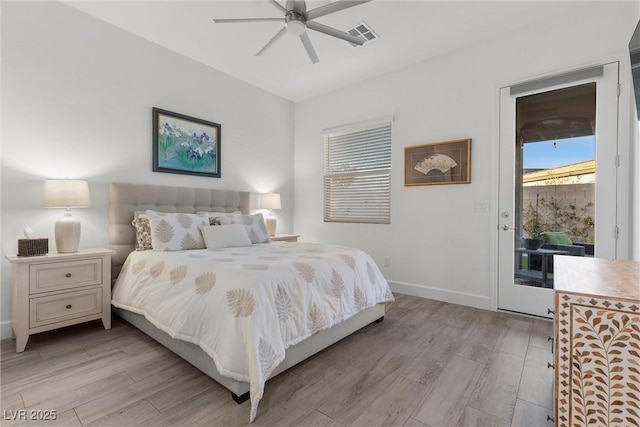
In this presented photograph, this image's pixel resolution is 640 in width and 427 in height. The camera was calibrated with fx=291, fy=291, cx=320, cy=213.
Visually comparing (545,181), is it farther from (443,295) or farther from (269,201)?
(269,201)

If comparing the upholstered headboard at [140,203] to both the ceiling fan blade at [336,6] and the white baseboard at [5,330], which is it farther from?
the ceiling fan blade at [336,6]

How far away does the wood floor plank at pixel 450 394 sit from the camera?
1.49 metres

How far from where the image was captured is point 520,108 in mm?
2990

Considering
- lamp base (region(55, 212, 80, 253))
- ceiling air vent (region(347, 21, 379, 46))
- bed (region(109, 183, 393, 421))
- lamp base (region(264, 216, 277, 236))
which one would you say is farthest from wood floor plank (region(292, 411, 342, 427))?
ceiling air vent (region(347, 21, 379, 46))

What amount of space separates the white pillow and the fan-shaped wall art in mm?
2128

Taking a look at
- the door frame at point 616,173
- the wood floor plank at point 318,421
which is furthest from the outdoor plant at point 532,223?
the wood floor plank at point 318,421

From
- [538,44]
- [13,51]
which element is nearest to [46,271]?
[13,51]

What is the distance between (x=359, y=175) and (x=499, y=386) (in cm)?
303

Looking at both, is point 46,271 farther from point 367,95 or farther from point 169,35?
point 367,95

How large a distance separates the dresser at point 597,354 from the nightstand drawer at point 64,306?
10.4ft

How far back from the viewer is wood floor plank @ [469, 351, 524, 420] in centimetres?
157

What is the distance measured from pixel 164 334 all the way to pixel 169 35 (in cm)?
299

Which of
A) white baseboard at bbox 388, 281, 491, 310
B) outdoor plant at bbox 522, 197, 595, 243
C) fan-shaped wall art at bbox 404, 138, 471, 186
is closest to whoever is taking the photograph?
outdoor plant at bbox 522, 197, 595, 243

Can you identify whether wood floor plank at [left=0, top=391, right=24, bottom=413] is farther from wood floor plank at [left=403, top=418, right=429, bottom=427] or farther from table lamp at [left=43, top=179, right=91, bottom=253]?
wood floor plank at [left=403, top=418, right=429, bottom=427]
